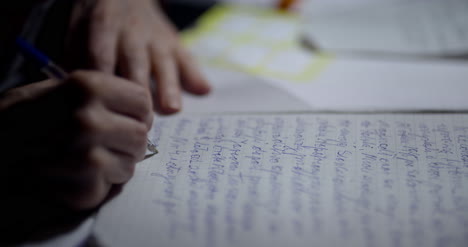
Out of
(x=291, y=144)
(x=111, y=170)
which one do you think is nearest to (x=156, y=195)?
(x=111, y=170)

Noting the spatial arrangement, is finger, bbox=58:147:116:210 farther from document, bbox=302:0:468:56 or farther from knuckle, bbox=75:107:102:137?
document, bbox=302:0:468:56

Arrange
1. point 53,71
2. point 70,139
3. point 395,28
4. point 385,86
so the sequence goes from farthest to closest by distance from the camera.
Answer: point 395,28 → point 385,86 → point 53,71 → point 70,139

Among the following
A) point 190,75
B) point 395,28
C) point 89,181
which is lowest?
point 89,181

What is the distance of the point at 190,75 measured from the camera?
1.89 feet

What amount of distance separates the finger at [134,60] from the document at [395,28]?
A: 358 millimetres

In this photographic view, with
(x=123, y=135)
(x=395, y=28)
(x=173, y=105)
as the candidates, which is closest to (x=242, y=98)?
(x=173, y=105)

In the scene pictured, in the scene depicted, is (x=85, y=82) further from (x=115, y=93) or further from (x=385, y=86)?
(x=385, y=86)

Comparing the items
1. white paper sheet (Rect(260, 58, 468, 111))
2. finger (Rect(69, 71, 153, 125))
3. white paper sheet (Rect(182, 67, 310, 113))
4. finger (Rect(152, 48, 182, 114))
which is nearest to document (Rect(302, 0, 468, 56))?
white paper sheet (Rect(260, 58, 468, 111))

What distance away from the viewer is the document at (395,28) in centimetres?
64

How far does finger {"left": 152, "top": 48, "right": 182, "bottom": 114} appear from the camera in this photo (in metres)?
0.51

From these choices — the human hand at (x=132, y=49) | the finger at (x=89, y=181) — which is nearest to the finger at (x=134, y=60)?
the human hand at (x=132, y=49)

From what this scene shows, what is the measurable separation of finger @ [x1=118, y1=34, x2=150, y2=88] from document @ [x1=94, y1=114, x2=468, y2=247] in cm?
11

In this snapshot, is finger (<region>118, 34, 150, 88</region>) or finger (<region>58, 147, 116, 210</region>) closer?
finger (<region>58, 147, 116, 210</region>)

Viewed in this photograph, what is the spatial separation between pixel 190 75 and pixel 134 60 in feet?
0.32
